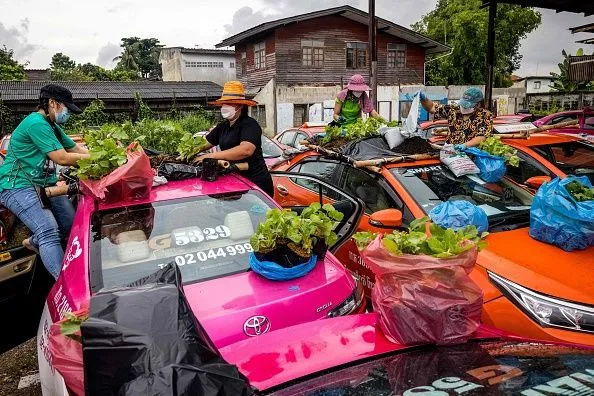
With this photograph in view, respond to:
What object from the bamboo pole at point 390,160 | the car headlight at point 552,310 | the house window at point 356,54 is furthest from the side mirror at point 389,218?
the house window at point 356,54

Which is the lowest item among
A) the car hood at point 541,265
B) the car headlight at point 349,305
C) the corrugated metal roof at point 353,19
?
the car headlight at point 349,305

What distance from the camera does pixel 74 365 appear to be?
2.01 metres

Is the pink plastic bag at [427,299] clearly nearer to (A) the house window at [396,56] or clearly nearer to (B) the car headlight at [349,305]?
(B) the car headlight at [349,305]

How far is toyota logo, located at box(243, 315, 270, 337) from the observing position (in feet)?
8.74

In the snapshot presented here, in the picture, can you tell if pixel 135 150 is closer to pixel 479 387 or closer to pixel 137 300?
pixel 137 300

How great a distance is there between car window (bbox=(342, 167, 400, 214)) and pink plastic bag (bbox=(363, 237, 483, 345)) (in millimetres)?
1789

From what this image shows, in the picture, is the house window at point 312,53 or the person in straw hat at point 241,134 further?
the house window at point 312,53

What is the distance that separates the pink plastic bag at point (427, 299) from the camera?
214cm

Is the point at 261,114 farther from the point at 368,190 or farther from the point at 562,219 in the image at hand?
the point at 562,219

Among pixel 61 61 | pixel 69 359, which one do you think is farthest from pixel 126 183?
pixel 61 61

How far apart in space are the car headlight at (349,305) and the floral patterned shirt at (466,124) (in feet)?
10.1

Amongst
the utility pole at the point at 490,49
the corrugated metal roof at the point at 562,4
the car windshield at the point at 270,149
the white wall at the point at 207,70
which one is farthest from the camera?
the white wall at the point at 207,70

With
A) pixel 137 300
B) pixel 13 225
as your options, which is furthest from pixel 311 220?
pixel 13 225

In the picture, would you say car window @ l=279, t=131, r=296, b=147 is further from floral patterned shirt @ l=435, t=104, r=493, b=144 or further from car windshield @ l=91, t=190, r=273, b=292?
car windshield @ l=91, t=190, r=273, b=292
